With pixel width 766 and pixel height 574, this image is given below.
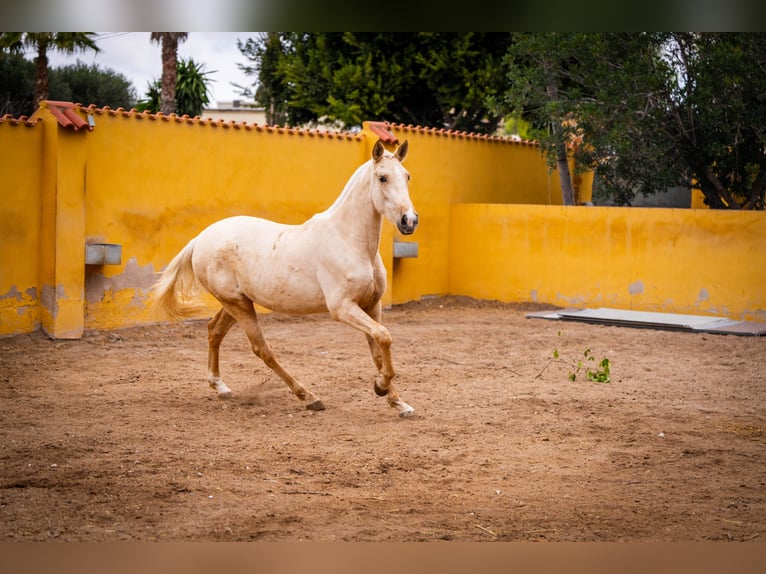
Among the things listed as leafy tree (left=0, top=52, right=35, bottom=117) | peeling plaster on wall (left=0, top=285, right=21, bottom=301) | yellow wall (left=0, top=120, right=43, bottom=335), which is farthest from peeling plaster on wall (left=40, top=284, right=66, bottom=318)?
leafy tree (left=0, top=52, right=35, bottom=117)

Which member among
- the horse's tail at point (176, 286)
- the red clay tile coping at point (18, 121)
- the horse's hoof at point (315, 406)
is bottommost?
the horse's hoof at point (315, 406)

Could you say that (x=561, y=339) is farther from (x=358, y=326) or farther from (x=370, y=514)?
(x=370, y=514)

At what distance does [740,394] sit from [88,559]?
6.15 meters

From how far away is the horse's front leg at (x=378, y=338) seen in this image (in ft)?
21.2

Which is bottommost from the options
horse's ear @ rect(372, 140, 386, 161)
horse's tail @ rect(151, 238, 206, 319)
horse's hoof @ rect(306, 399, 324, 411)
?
horse's hoof @ rect(306, 399, 324, 411)

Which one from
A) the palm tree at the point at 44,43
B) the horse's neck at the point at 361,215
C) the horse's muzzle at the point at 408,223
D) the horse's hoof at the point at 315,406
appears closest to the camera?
the horse's muzzle at the point at 408,223

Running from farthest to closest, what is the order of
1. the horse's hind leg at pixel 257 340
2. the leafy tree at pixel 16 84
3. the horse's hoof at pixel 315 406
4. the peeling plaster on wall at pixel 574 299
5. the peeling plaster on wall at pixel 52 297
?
1. the leafy tree at pixel 16 84
2. the peeling plaster on wall at pixel 574 299
3. the peeling plaster on wall at pixel 52 297
4. the horse's hind leg at pixel 257 340
5. the horse's hoof at pixel 315 406

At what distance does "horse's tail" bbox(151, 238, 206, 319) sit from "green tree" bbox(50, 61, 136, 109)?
1030 inches

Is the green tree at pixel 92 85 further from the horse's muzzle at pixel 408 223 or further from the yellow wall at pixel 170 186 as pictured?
the horse's muzzle at pixel 408 223

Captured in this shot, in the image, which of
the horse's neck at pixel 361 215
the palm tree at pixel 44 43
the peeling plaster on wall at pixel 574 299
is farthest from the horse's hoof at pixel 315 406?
the palm tree at pixel 44 43

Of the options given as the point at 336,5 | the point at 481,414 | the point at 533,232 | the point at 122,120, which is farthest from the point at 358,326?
the point at 533,232

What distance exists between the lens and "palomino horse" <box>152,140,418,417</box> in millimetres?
6542

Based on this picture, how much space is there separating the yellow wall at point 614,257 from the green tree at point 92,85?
21.1 m

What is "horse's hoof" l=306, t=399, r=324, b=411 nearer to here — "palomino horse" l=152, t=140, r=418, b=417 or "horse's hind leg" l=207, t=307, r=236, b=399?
"palomino horse" l=152, t=140, r=418, b=417
